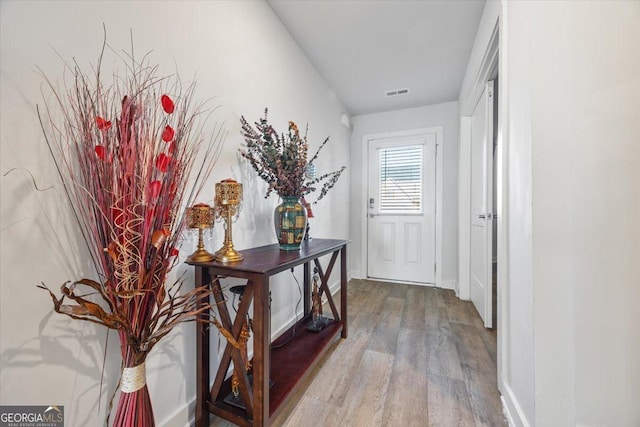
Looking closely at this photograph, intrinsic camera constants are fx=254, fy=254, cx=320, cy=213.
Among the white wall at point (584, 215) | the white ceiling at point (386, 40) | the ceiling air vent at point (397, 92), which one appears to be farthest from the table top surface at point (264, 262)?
the ceiling air vent at point (397, 92)

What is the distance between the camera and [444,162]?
332 cm

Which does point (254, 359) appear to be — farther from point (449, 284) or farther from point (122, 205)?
point (449, 284)

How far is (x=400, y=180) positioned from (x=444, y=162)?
59cm

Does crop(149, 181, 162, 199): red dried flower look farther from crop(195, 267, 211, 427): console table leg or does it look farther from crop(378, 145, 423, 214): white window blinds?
crop(378, 145, 423, 214): white window blinds

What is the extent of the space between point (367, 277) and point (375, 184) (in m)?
1.36

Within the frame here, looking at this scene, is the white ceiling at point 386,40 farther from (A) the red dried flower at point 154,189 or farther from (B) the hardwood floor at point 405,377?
(B) the hardwood floor at point 405,377

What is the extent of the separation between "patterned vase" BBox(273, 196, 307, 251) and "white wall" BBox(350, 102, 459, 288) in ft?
7.50

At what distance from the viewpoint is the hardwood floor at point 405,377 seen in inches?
49.0

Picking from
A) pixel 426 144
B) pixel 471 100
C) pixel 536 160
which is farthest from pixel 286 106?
pixel 426 144

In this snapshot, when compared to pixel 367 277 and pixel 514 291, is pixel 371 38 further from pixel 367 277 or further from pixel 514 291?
pixel 367 277

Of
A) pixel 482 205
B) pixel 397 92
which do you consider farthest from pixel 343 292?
pixel 397 92

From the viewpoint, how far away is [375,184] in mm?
3680

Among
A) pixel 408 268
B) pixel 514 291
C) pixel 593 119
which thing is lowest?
pixel 408 268

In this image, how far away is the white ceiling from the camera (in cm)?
183
